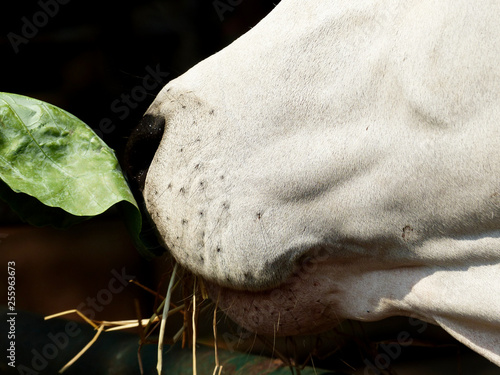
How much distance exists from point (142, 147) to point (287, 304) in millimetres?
516

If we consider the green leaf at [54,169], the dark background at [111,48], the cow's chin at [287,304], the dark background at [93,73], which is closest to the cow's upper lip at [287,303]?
the cow's chin at [287,304]

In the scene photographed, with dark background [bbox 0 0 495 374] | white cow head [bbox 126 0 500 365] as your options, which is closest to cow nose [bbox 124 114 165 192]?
white cow head [bbox 126 0 500 365]

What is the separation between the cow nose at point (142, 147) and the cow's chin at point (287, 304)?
317 millimetres

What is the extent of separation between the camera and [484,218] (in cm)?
156

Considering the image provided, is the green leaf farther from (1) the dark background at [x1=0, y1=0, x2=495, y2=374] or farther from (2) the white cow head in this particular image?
(1) the dark background at [x1=0, y1=0, x2=495, y2=374]

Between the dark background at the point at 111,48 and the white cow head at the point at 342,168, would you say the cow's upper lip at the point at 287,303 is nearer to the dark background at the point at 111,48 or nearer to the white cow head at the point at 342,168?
the white cow head at the point at 342,168

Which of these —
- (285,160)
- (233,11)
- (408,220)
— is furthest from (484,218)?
(233,11)

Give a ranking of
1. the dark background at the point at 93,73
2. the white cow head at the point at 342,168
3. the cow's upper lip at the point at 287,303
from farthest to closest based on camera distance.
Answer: the dark background at the point at 93,73, the cow's upper lip at the point at 287,303, the white cow head at the point at 342,168

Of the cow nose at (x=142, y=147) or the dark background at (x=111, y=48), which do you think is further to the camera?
the dark background at (x=111, y=48)

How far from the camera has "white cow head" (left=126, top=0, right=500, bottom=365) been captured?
154cm

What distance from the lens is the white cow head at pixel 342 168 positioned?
60.7 inches

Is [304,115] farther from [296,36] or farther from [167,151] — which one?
[167,151]

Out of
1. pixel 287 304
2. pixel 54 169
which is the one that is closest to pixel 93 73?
pixel 54 169

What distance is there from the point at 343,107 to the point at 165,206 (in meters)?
0.47
